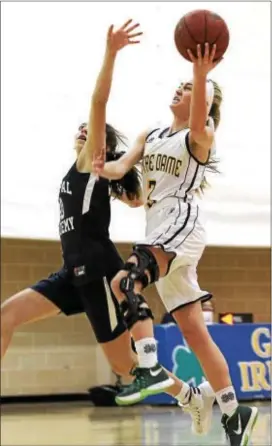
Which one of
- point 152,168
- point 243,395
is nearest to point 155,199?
point 152,168

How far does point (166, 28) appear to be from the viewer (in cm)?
745

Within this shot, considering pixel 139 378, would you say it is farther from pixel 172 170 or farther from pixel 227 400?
pixel 172 170

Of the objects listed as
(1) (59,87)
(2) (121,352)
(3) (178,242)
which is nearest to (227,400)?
(2) (121,352)

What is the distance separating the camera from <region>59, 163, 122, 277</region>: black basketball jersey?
10.9 ft

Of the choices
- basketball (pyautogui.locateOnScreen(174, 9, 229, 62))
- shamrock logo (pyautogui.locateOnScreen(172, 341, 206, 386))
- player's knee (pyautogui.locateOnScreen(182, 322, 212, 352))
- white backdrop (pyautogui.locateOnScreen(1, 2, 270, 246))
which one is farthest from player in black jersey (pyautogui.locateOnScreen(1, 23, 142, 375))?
shamrock logo (pyautogui.locateOnScreen(172, 341, 206, 386))

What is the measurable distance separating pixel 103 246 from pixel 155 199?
299 mm

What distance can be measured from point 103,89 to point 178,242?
2.05 ft

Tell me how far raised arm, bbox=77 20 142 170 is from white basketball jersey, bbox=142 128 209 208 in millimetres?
233

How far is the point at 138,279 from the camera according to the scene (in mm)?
2945

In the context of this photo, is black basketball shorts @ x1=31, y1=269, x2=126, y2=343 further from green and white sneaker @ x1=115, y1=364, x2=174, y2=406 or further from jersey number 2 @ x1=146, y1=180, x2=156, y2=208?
green and white sneaker @ x1=115, y1=364, x2=174, y2=406

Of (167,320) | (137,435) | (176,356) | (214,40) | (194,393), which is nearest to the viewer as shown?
(214,40)

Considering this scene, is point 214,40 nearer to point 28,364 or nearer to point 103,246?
point 103,246

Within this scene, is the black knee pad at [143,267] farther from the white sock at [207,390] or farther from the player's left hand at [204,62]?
the white sock at [207,390]

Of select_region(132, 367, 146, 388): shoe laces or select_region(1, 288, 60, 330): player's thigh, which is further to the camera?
select_region(1, 288, 60, 330): player's thigh
